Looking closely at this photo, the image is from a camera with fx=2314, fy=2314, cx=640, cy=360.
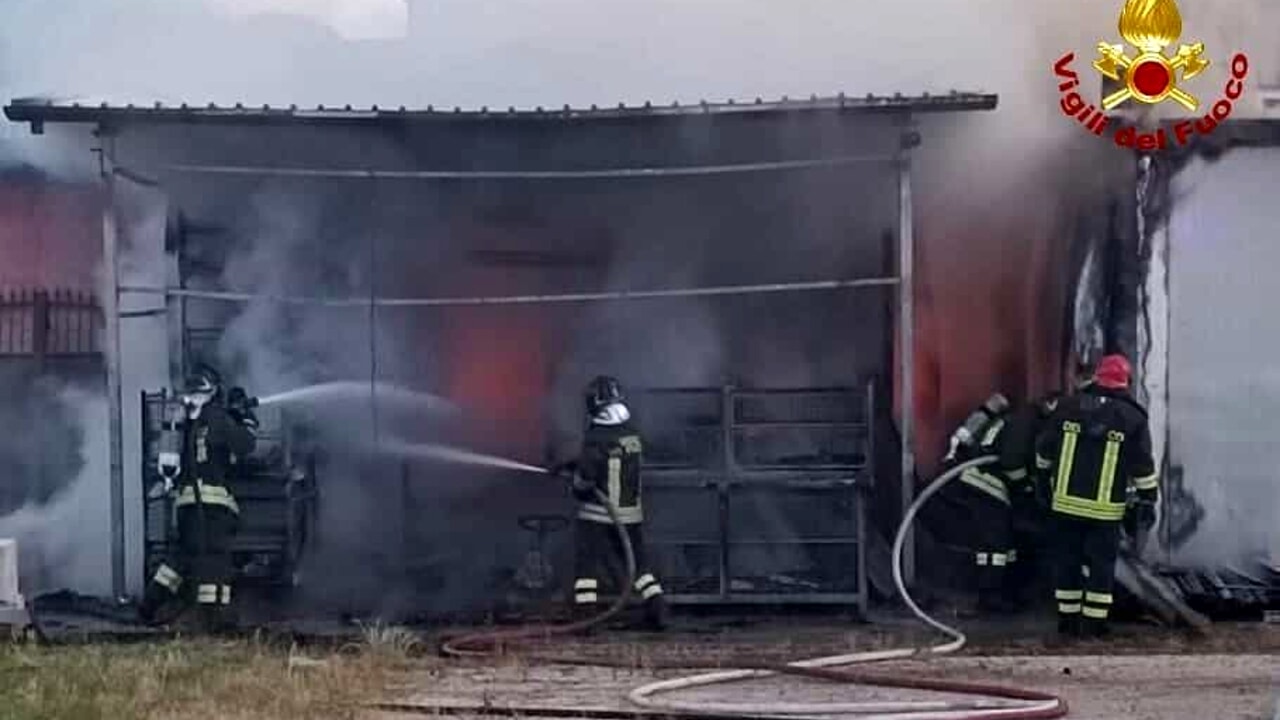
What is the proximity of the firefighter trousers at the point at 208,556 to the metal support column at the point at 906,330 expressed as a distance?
3.49 m

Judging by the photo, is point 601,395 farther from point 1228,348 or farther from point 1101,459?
point 1228,348

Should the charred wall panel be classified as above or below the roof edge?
below

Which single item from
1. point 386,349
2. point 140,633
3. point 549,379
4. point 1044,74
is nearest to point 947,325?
point 1044,74

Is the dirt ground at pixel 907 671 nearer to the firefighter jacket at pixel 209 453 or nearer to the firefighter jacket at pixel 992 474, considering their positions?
the firefighter jacket at pixel 992 474

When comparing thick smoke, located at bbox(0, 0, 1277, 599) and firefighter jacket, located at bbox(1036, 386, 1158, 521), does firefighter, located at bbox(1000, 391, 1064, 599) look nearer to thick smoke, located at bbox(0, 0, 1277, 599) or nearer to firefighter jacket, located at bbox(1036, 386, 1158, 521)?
firefighter jacket, located at bbox(1036, 386, 1158, 521)

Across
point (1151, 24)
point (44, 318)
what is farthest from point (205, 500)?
point (1151, 24)

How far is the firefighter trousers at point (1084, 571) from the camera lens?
11.4 m

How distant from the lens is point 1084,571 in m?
11.5

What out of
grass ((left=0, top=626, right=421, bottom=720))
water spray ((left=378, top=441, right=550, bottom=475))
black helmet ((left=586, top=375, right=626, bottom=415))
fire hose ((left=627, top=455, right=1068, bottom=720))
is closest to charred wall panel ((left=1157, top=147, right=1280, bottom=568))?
fire hose ((left=627, top=455, right=1068, bottom=720))

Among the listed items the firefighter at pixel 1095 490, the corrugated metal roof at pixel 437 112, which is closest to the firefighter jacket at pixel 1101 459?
the firefighter at pixel 1095 490

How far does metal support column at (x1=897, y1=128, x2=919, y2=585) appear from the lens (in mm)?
12023

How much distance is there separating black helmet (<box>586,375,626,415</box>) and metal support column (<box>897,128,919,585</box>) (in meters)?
1.52

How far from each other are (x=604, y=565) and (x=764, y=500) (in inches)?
37.5

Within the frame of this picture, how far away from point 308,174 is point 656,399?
2239mm
